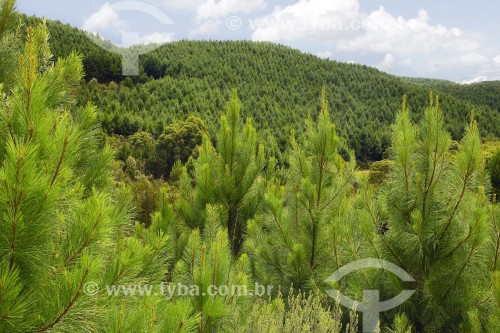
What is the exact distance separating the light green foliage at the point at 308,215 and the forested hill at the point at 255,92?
28.0 metres

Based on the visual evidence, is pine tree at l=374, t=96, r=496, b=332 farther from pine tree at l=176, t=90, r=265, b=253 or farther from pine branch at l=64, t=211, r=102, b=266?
pine branch at l=64, t=211, r=102, b=266

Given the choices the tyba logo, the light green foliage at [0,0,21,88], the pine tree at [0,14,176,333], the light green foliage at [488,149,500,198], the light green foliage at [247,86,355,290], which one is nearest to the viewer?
the pine tree at [0,14,176,333]

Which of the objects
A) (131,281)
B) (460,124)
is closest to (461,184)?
(131,281)

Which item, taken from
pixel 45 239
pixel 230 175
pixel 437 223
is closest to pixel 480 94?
pixel 230 175

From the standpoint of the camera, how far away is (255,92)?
52.8 meters

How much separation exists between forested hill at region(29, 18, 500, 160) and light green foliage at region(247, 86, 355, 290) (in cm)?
2802

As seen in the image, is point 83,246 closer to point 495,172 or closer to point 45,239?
point 45,239

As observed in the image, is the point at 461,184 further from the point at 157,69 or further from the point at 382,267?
the point at 157,69

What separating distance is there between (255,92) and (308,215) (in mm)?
50235

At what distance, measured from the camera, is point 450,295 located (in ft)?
9.59

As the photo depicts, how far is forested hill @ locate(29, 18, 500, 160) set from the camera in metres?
39.1

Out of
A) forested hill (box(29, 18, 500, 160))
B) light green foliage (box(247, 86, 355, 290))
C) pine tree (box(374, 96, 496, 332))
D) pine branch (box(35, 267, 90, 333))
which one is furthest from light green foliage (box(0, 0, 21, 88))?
forested hill (box(29, 18, 500, 160))

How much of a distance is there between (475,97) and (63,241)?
8031 centimetres

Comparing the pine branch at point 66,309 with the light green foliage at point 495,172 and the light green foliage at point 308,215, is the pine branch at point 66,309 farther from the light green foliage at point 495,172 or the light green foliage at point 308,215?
the light green foliage at point 495,172
